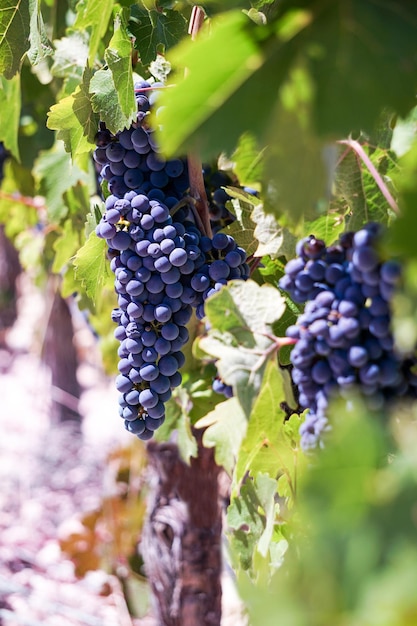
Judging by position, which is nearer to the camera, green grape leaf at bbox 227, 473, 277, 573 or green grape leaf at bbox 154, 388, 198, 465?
green grape leaf at bbox 227, 473, 277, 573

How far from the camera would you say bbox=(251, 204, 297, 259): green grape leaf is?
846 millimetres

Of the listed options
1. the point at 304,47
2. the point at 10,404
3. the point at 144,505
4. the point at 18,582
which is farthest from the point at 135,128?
the point at 10,404

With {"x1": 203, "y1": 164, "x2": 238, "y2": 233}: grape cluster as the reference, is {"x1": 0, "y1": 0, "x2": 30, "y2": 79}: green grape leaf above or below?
above

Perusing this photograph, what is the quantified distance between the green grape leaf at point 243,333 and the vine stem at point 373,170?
151 mm

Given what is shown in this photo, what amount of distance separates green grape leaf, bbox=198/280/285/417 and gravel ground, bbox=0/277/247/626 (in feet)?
5.19

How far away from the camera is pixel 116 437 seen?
349 cm

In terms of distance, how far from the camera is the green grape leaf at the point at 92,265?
3.25 feet

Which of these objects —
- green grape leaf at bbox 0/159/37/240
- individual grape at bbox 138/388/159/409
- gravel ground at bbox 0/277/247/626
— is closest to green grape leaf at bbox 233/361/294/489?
→ individual grape at bbox 138/388/159/409

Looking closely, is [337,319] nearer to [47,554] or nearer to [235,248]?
[235,248]

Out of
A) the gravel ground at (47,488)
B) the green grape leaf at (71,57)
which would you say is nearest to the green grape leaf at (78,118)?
the green grape leaf at (71,57)

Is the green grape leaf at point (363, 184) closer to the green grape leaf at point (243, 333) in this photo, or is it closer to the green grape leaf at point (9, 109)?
the green grape leaf at point (243, 333)

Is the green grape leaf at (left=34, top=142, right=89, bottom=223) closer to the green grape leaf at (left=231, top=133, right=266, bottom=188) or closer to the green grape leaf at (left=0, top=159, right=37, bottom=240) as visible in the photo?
the green grape leaf at (left=0, top=159, right=37, bottom=240)

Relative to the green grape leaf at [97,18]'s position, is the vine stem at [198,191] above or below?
below

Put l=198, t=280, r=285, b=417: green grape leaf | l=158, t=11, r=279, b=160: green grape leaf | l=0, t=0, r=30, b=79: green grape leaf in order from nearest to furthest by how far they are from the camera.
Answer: l=158, t=11, r=279, b=160: green grape leaf < l=198, t=280, r=285, b=417: green grape leaf < l=0, t=0, r=30, b=79: green grape leaf
